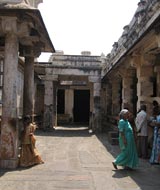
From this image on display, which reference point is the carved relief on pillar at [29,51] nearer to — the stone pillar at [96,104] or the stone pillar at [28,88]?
the stone pillar at [28,88]

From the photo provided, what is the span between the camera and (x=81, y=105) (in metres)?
A: 29.2

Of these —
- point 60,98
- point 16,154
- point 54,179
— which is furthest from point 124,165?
point 60,98

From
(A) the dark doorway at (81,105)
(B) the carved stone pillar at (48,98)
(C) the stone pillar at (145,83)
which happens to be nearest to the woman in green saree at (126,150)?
A: (C) the stone pillar at (145,83)

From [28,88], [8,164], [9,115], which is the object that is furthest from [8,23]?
[8,164]

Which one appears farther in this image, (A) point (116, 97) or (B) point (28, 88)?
(A) point (116, 97)

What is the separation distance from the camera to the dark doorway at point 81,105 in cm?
2911

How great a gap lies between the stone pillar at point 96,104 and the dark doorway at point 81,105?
10.2m

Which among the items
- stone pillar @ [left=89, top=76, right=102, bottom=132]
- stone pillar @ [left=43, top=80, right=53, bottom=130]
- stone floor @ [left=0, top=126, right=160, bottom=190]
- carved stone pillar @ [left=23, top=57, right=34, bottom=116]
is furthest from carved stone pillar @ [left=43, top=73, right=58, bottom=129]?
stone floor @ [left=0, top=126, right=160, bottom=190]

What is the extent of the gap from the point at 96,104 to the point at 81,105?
34.1 feet

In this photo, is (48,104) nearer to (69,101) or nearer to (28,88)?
(69,101)

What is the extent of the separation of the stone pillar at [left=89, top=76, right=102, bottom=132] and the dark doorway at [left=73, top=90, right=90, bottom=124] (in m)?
10.2

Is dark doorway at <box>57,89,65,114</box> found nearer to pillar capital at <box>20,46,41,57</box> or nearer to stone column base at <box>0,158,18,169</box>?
pillar capital at <box>20,46,41,57</box>

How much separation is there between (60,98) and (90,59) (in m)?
10.1

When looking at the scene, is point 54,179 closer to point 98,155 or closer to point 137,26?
point 98,155
